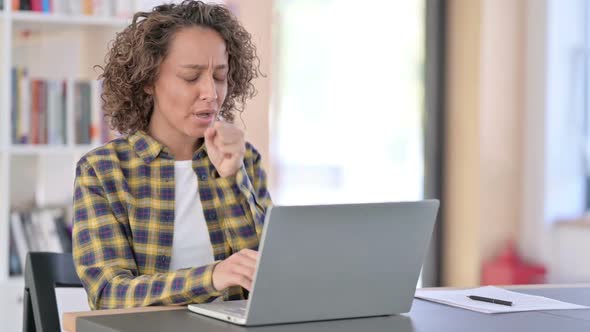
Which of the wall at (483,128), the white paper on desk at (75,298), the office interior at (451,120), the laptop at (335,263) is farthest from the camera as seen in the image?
the wall at (483,128)

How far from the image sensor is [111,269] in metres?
1.87

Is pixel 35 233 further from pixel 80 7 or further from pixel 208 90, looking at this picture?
pixel 208 90

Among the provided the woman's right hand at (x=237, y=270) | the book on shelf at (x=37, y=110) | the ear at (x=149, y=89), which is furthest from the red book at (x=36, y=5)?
the woman's right hand at (x=237, y=270)

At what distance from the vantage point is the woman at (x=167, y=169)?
6.29 feet

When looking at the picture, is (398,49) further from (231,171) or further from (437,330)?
(437,330)

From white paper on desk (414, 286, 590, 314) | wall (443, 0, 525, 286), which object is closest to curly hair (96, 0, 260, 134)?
white paper on desk (414, 286, 590, 314)

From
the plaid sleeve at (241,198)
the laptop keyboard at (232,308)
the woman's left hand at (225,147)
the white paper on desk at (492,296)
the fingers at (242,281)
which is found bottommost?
the white paper on desk at (492,296)

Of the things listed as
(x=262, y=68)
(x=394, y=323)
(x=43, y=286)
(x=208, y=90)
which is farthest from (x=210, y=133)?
(x=262, y=68)

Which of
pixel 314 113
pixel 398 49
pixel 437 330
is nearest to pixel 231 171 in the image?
pixel 437 330

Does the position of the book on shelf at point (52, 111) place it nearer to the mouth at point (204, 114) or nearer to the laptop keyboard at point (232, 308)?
the mouth at point (204, 114)

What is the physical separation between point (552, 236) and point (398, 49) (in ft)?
3.54

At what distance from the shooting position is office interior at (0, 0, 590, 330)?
448 cm

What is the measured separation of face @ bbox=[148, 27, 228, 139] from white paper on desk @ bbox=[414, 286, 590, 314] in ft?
1.81

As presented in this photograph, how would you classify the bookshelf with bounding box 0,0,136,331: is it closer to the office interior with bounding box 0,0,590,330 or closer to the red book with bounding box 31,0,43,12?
the red book with bounding box 31,0,43,12
